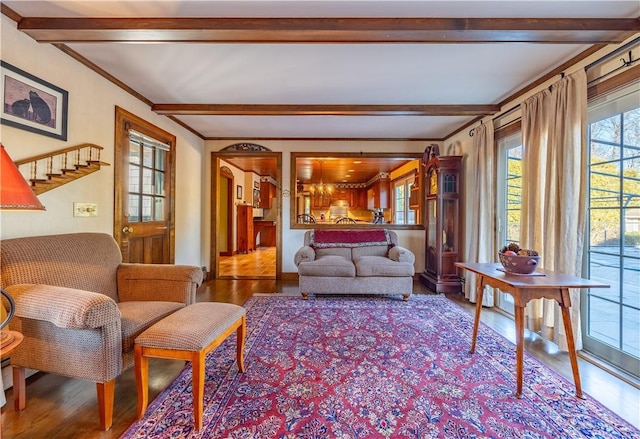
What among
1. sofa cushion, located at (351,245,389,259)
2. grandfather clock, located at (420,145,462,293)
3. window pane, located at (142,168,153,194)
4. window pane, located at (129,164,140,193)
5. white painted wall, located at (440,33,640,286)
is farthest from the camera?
sofa cushion, located at (351,245,389,259)

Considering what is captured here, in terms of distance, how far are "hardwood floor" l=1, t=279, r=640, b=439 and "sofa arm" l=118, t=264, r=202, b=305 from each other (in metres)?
0.49

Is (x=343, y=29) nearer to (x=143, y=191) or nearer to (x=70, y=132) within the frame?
(x=70, y=132)

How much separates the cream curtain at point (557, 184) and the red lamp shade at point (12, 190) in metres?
3.37

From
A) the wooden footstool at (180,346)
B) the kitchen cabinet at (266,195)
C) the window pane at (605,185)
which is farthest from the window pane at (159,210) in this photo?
the kitchen cabinet at (266,195)

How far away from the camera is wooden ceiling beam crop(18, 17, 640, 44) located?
1.88 meters

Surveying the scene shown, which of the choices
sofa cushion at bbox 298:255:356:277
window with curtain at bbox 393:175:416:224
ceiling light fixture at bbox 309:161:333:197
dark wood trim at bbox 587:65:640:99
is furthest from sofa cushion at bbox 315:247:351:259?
ceiling light fixture at bbox 309:161:333:197

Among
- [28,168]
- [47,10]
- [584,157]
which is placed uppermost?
[47,10]

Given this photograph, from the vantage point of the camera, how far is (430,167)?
14.3 ft

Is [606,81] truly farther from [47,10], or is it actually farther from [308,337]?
[47,10]

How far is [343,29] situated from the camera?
1.90 metres

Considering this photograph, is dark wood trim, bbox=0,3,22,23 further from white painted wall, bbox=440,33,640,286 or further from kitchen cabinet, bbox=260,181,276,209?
kitchen cabinet, bbox=260,181,276,209

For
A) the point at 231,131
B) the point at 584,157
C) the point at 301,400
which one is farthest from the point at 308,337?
the point at 231,131

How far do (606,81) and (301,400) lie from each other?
3052mm

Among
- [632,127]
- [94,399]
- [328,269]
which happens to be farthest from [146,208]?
[632,127]
